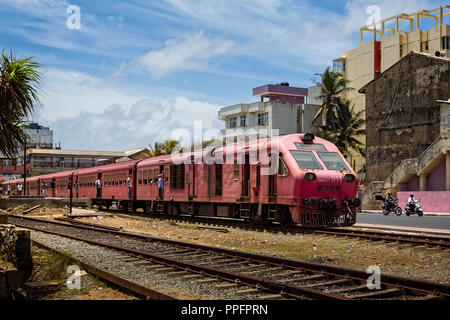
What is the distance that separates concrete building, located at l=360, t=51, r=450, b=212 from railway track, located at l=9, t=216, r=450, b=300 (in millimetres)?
23929

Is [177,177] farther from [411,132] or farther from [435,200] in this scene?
[411,132]

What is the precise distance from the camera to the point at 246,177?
1741 centimetres

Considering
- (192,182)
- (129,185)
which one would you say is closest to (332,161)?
(192,182)

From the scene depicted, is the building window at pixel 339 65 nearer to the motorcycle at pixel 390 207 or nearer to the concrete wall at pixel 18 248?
the motorcycle at pixel 390 207

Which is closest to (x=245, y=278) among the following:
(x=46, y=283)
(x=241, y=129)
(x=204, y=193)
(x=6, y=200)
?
(x=46, y=283)

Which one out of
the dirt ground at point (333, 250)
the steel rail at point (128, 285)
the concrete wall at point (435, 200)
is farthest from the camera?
the concrete wall at point (435, 200)

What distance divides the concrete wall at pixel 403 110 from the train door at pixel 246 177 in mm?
22499

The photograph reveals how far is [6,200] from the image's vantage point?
29750mm

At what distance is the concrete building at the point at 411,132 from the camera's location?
106 feet

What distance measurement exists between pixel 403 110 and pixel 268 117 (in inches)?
777

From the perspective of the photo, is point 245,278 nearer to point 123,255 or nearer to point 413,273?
point 413,273

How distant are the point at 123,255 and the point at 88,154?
65542 millimetres
